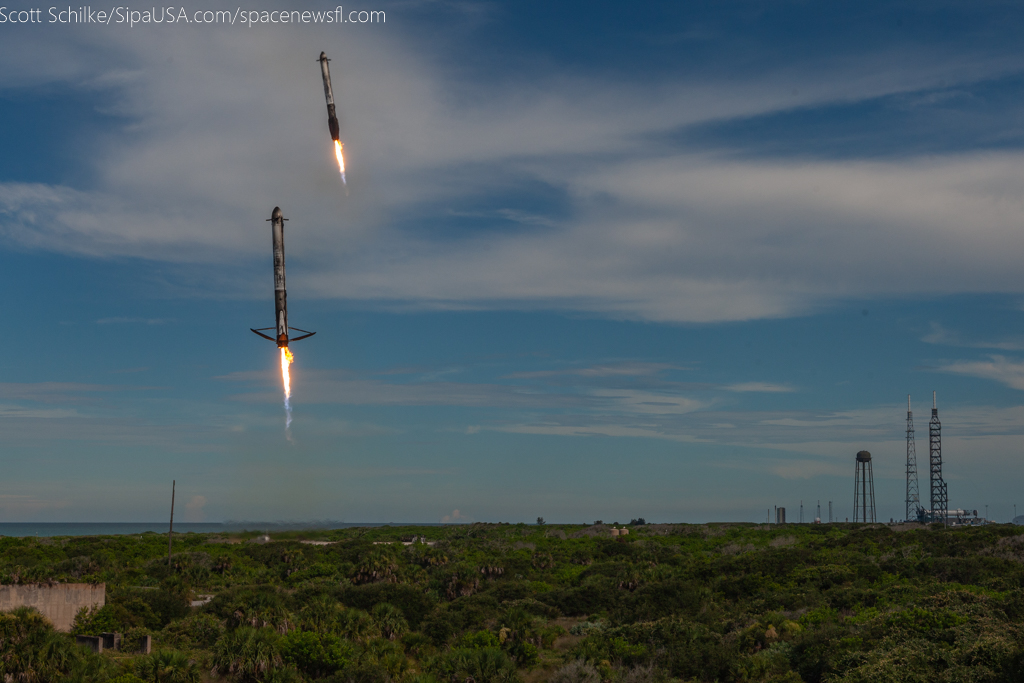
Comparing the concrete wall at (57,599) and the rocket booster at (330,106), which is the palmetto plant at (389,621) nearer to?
the concrete wall at (57,599)

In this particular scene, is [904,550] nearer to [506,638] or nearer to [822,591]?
[822,591]

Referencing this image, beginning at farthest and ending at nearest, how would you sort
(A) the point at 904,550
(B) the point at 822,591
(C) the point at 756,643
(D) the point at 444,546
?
(D) the point at 444,546
(A) the point at 904,550
(B) the point at 822,591
(C) the point at 756,643

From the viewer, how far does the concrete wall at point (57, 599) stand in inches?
1719

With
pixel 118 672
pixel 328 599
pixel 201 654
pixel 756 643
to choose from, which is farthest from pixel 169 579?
pixel 756 643

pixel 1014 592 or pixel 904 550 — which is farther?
pixel 904 550

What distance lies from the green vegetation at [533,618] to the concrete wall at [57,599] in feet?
2.91

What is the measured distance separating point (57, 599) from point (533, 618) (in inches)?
1055

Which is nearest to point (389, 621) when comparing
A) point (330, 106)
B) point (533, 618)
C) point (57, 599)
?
point (533, 618)

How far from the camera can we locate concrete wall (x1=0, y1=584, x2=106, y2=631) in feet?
143

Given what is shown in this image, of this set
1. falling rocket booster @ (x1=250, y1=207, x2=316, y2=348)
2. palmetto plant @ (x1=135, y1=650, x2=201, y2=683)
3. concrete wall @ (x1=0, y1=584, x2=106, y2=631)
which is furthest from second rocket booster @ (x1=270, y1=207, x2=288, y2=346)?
concrete wall @ (x1=0, y1=584, x2=106, y2=631)

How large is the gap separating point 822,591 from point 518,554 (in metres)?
33.6

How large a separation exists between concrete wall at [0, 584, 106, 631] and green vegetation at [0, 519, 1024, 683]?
34.9 inches

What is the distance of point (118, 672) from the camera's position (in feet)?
114

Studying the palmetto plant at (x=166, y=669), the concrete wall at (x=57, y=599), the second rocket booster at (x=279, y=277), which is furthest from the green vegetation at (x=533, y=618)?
the second rocket booster at (x=279, y=277)
